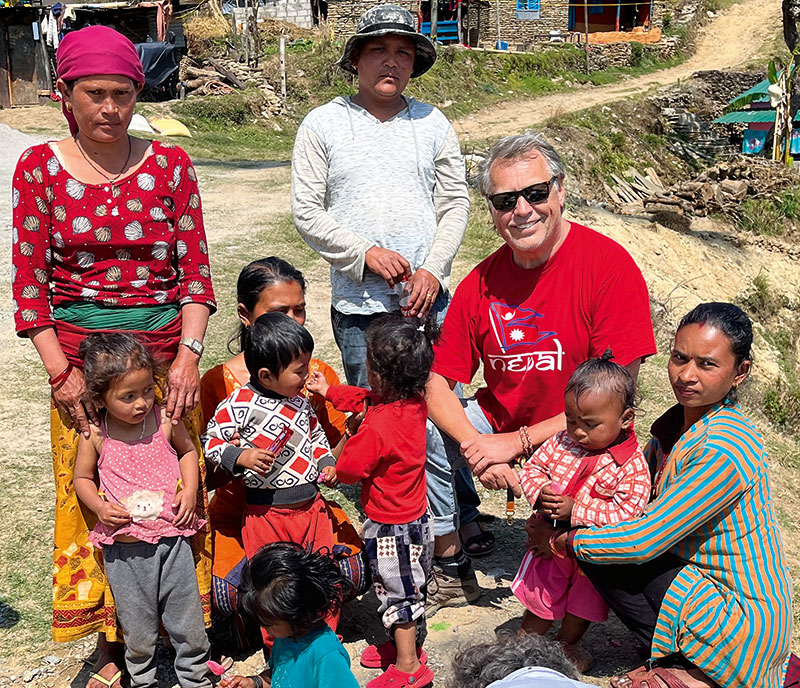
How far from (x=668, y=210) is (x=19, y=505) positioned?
12505 millimetres

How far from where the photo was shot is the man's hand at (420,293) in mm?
3455

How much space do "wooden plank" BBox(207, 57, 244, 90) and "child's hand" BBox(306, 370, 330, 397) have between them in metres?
18.2

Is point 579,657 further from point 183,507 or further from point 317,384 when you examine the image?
point 183,507

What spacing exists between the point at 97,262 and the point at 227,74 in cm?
1912

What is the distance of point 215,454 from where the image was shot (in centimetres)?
296

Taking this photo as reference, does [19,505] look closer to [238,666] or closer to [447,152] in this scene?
[238,666]

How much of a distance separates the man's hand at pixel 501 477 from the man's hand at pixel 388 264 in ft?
2.78

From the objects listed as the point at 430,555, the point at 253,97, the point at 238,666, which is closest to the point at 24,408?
the point at 238,666

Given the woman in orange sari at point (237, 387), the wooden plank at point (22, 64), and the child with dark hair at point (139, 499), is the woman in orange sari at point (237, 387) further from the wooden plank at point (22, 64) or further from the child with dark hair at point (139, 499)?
the wooden plank at point (22, 64)

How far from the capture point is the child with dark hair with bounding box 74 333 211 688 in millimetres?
2719

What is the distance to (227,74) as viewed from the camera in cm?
2062

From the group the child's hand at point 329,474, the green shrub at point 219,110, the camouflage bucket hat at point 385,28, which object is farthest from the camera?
the green shrub at point 219,110

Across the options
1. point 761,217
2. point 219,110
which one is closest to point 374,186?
point 761,217

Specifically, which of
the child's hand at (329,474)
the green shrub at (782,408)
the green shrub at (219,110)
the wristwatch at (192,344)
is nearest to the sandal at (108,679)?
the child's hand at (329,474)
